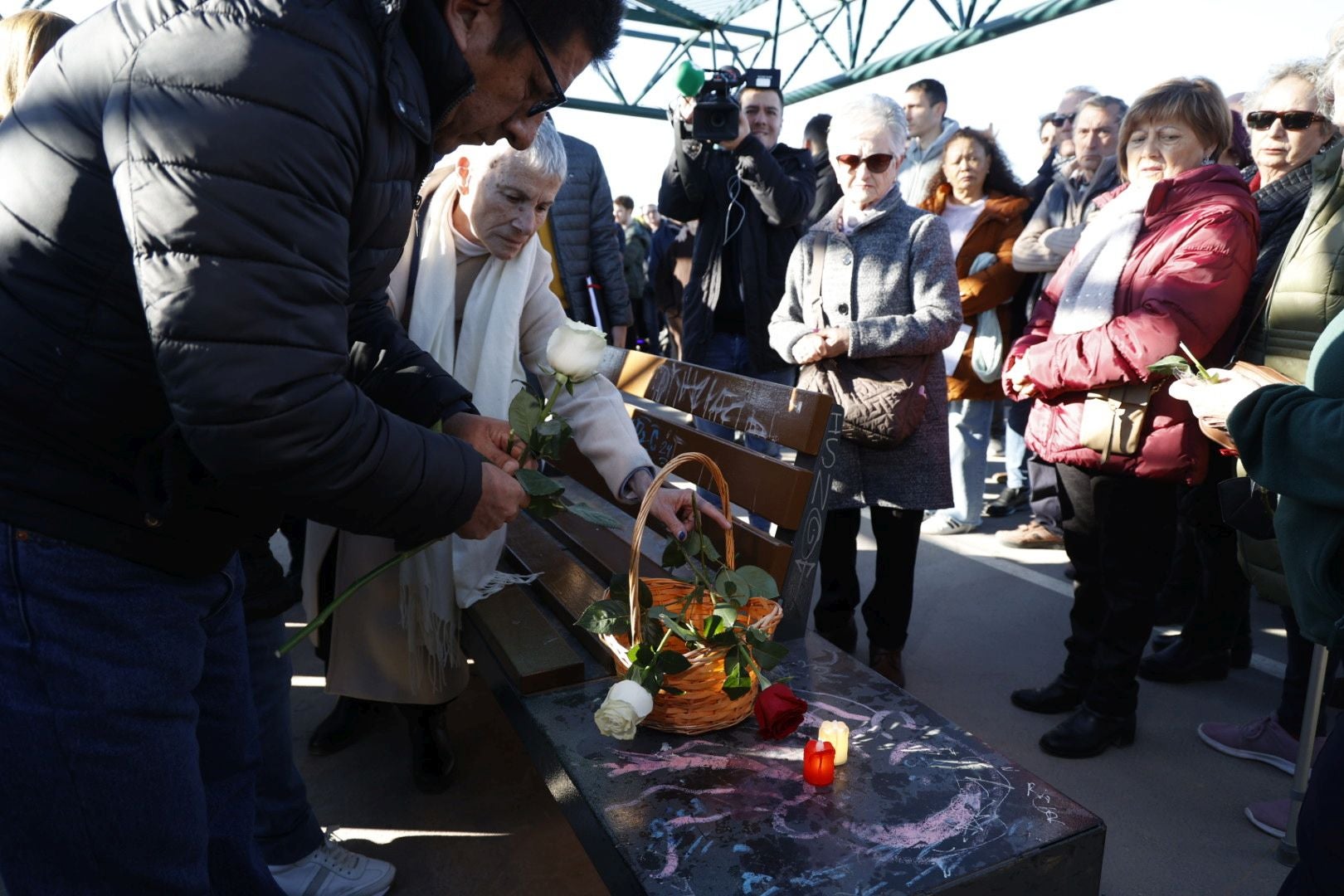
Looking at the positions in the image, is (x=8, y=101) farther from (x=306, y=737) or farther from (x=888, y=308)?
(x=888, y=308)

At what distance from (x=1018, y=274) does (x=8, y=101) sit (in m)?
3.84

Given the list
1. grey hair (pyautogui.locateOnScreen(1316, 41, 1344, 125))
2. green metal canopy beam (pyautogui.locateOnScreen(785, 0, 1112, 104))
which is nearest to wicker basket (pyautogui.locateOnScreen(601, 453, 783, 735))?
grey hair (pyautogui.locateOnScreen(1316, 41, 1344, 125))

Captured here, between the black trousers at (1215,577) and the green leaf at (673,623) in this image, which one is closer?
Result: the green leaf at (673,623)

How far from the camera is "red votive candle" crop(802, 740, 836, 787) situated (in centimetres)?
140

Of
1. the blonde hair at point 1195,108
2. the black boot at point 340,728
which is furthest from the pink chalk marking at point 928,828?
the blonde hair at point 1195,108

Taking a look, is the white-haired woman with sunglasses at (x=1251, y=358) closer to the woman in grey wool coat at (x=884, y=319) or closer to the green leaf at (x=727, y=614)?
the woman in grey wool coat at (x=884, y=319)

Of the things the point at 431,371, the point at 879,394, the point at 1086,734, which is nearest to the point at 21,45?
the point at 431,371

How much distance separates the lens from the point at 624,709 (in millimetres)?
1376

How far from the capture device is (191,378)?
915 millimetres

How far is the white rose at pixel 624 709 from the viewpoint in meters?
1.38

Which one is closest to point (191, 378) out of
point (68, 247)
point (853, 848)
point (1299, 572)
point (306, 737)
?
point (68, 247)

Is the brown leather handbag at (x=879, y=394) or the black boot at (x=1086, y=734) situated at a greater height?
the brown leather handbag at (x=879, y=394)

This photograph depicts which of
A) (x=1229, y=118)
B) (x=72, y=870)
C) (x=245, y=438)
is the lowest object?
(x=72, y=870)

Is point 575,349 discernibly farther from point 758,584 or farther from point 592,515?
point 758,584
